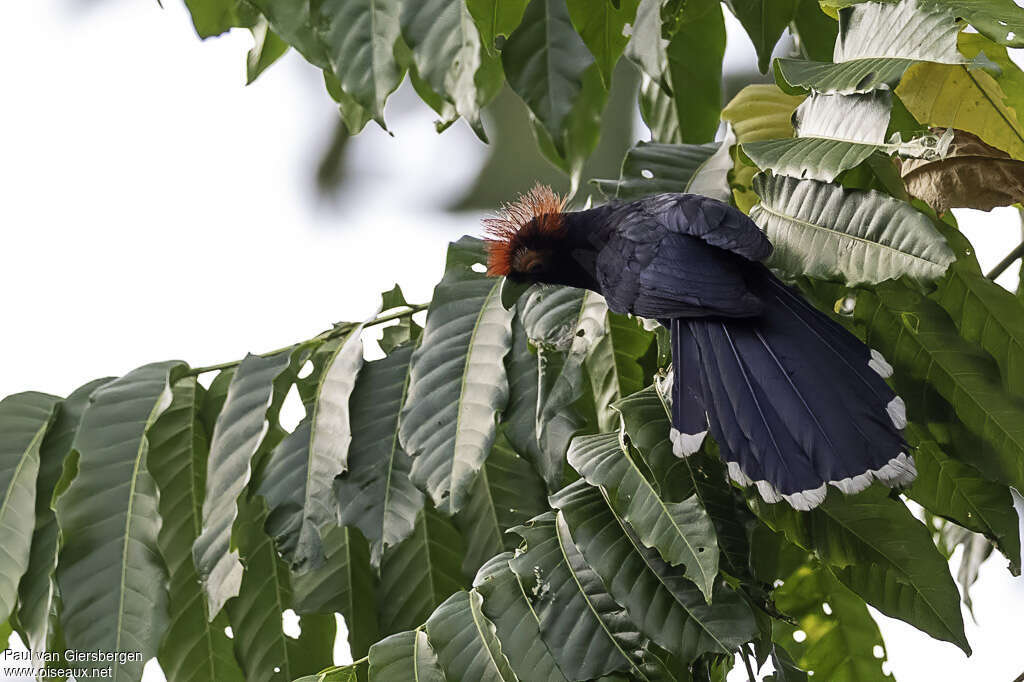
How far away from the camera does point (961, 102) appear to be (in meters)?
1.73

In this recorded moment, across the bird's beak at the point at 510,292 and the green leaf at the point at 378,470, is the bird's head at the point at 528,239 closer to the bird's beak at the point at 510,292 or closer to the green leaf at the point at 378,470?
the bird's beak at the point at 510,292

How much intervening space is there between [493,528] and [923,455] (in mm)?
632

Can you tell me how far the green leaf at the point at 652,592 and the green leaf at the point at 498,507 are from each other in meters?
0.26

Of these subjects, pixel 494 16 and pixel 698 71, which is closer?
pixel 494 16

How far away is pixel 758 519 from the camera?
4.59 ft

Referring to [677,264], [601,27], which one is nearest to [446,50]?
[601,27]

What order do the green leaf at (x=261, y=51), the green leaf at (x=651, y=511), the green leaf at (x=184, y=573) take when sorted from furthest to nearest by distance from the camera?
the green leaf at (x=261, y=51), the green leaf at (x=184, y=573), the green leaf at (x=651, y=511)

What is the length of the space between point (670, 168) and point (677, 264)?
0.15 metres

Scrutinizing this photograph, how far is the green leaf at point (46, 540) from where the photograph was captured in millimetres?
1563

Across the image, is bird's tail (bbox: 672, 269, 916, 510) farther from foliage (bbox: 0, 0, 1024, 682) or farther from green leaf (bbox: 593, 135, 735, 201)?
green leaf (bbox: 593, 135, 735, 201)

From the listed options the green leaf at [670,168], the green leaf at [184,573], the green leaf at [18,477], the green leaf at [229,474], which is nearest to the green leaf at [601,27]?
the green leaf at [670,168]

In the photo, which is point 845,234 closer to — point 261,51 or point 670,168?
point 670,168

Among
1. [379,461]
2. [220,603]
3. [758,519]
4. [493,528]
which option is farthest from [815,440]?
[220,603]

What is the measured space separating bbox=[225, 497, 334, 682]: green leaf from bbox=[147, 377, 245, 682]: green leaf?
0.06 metres
